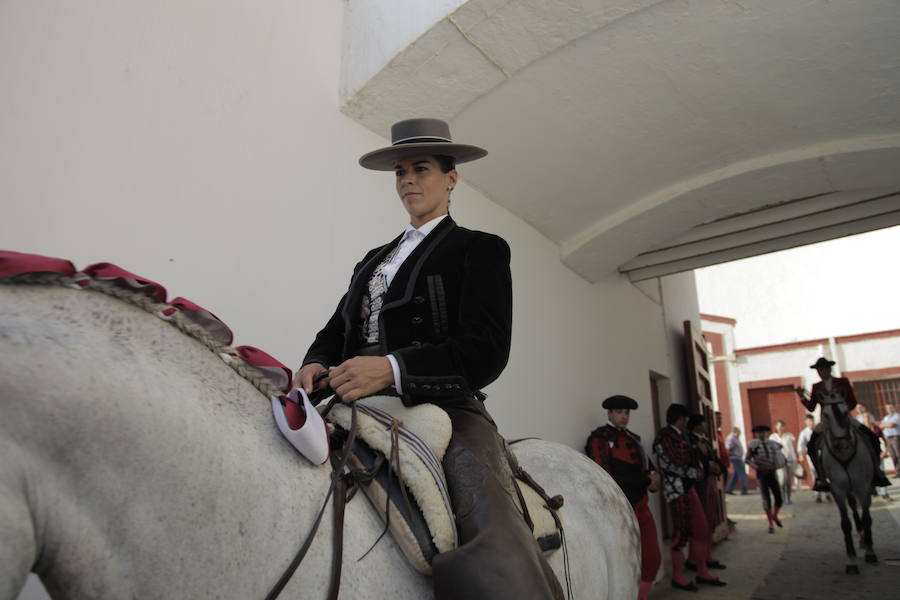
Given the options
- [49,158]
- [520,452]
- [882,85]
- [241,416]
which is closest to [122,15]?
[49,158]

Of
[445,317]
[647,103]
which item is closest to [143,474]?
[445,317]

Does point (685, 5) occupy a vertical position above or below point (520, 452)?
above

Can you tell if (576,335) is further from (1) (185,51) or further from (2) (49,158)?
(2) (49,158)

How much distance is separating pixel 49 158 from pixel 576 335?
5.10 meters

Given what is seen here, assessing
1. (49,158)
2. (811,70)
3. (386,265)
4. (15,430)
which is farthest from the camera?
(811,70)

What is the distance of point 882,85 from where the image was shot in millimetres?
4336

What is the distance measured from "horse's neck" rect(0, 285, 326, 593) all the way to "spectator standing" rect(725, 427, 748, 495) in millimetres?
15933

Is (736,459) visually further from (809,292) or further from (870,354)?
(809,292)

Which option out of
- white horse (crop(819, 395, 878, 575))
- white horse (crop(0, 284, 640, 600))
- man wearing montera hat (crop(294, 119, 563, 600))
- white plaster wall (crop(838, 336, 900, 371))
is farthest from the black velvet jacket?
white plaster wall (crop(838, 336, 900, 371))

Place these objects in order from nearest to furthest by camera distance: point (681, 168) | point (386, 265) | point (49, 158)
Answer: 1. point (386, 265)
2. point (49, 158)
3. point (681, 168)

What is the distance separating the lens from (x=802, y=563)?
24.8 ft

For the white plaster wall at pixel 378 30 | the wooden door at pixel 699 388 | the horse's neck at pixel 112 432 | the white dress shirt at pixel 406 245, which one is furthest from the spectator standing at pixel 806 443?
the horse's neck at pixel 112 432

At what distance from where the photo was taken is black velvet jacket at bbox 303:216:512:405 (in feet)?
5.35

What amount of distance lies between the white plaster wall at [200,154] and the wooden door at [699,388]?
20.2ft
